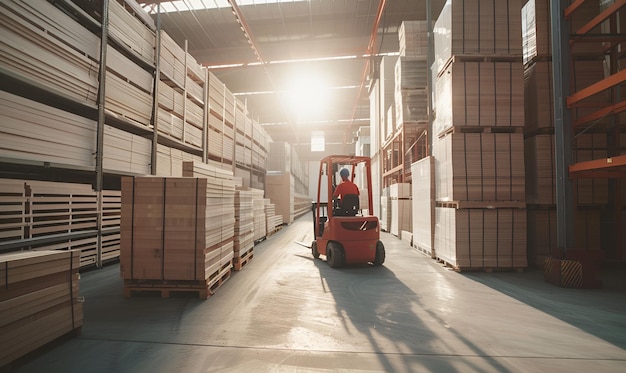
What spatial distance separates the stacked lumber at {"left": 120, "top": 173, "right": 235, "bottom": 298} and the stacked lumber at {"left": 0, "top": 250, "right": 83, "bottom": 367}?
3.46ft

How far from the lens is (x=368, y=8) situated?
40.7 ft

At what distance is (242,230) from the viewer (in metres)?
6.01

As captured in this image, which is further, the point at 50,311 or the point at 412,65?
the point at 412,65

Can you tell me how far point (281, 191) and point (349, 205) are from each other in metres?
9.88

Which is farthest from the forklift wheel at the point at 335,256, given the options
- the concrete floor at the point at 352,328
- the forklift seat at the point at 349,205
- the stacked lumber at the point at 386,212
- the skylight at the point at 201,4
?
the skylight at the point at 201,4

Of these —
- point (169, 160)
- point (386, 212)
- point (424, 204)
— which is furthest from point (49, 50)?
point (386, 212)

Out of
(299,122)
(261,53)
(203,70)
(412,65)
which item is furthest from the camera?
(299,122)

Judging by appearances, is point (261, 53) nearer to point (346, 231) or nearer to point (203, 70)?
point (203, 70)

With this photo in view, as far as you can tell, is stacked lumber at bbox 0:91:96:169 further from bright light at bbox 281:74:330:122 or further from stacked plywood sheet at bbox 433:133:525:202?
bright light at bbox 281:74:330:122

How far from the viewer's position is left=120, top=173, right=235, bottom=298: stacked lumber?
3963 millimetres

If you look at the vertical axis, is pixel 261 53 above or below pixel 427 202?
above

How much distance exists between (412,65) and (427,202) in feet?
15.0

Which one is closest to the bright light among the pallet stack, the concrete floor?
the pallet stack

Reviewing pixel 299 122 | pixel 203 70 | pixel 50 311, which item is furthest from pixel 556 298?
pixel 299 122
